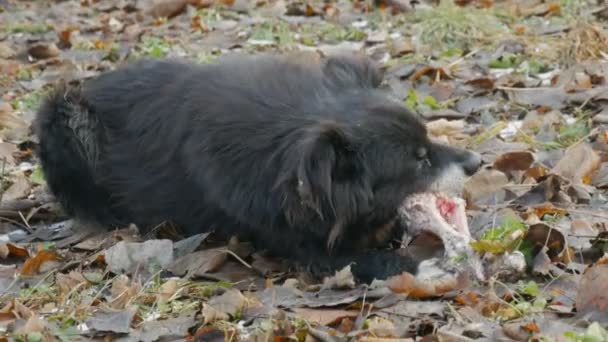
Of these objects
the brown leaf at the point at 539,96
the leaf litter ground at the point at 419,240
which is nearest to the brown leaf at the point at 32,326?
the leaf litter ground at the point at 419,240

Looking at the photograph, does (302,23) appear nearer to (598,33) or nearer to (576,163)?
(598,33)

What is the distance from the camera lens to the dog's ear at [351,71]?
196 inches

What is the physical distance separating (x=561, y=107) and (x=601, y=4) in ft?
9.29

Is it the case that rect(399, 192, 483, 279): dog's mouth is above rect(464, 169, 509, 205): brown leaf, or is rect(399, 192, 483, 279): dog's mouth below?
above

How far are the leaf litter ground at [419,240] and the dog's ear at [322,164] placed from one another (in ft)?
1.15

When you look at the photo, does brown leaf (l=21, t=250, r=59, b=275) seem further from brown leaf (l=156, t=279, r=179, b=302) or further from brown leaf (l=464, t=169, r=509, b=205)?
brown leaf (l=464, t=169, r=509, b=205)

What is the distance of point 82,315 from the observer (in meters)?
4.10

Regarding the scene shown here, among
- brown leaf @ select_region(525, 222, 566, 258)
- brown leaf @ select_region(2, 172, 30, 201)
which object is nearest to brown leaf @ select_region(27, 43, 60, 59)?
brown leaf @ select_region(2, 172, 30, 201)

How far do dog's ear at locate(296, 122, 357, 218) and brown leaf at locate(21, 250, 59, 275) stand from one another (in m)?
1.45

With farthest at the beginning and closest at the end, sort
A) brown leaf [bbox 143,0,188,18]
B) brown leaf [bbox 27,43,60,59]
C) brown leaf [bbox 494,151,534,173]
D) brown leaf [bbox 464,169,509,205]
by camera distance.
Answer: brown leaf [bbox 143,0,188,18] < brown leaf [bbox 27,43,60,59] < brown leaf [bbox 494,151,534,173] < brown leaf [bbox 464,169,509,205]

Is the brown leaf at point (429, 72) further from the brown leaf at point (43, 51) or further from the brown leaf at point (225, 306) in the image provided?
the brown leaf at point (225, 306)

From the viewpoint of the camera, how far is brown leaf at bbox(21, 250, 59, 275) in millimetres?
4848

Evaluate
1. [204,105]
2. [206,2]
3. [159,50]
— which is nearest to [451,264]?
[204,105]

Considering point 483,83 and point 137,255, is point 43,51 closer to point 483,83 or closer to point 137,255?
point 483,83
